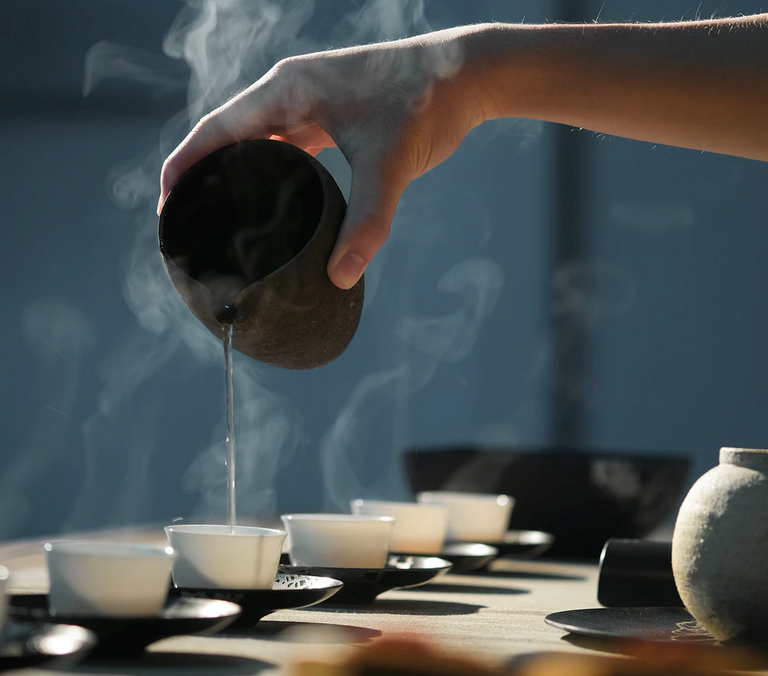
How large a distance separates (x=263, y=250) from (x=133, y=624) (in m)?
0.48

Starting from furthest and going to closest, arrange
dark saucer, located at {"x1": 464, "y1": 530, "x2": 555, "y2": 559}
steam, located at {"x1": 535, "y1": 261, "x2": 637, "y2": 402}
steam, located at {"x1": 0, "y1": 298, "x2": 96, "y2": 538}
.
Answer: steam, located at {"x1": 0, "y1": 298, "x2": 96, "y2": 538} → steam, located at {"x1": 535, "y1": 261, "x2": 637, "y2": 402} → dark saucer, located at {"x1": 464, "y1": 530, "x2": 555, "y2": 559}

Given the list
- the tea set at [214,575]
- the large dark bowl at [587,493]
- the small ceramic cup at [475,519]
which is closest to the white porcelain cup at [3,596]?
the tea set at [214,575]

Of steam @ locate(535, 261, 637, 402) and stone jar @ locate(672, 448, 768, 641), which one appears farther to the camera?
steam @ locate(535, 261, 637, 402)

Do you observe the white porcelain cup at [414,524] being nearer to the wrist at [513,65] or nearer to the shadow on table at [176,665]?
the wrist at [513,65]

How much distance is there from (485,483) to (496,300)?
249cm

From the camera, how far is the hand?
3.53ft

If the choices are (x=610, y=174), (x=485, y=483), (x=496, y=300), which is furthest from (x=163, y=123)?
(x=485, y=483)

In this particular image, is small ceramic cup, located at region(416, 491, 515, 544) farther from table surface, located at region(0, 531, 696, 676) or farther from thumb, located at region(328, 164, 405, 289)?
thumb, located at region(328, 164, 405, 289)

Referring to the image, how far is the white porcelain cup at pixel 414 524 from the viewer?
134cm

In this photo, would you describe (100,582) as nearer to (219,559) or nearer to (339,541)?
(219,559)

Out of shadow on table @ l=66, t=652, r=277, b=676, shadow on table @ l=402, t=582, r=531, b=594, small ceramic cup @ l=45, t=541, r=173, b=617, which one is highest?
small ceramic cup @ l=45, t=541, r=173, b=617

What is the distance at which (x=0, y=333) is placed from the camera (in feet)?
14.5

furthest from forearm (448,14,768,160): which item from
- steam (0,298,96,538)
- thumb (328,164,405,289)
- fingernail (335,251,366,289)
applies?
steam (0,298,96,538)

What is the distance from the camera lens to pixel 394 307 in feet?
14.3
